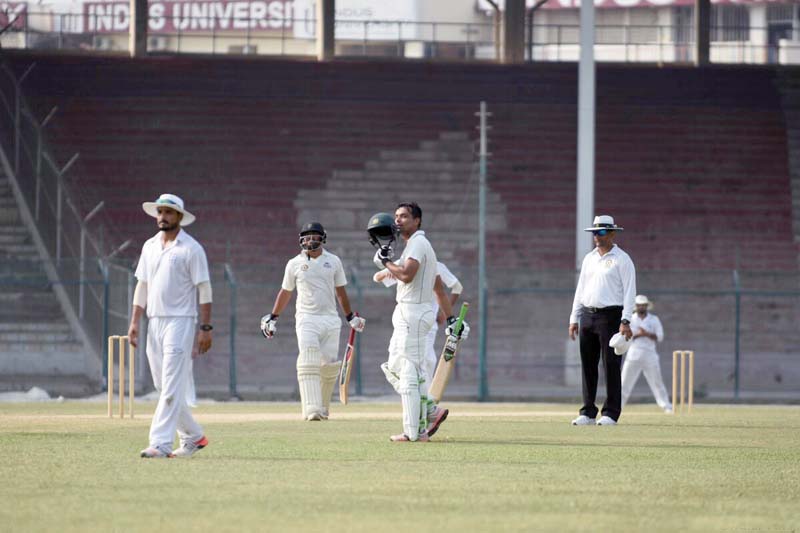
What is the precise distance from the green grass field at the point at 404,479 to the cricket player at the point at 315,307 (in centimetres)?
70

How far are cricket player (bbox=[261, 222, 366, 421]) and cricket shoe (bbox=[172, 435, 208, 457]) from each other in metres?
4.81

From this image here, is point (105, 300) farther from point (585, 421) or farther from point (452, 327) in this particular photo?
point (452, 327)

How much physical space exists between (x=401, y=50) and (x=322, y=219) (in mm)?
16890

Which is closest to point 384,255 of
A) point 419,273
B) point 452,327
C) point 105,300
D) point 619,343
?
point 419,273

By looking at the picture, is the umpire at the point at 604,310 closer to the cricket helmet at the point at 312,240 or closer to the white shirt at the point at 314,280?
the white shirt at the point at 314,280

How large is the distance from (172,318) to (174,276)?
0.32 meters

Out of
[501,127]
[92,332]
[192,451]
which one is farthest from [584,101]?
[192,451]

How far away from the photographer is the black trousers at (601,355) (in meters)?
16.5

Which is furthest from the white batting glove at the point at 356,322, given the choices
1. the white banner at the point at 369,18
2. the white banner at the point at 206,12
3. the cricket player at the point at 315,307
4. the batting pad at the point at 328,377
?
the white banner at the point at 206,12

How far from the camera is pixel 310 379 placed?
17125mm

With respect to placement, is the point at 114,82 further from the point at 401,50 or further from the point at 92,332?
the point at 401,50

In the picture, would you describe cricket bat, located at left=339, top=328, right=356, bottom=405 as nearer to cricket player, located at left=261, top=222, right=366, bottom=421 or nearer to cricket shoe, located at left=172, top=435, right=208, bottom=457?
cricket player, located at left=261, top=222, right=366, bottom=421

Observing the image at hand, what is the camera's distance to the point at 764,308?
1383 inches

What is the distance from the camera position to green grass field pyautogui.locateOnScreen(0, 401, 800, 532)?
846cm
